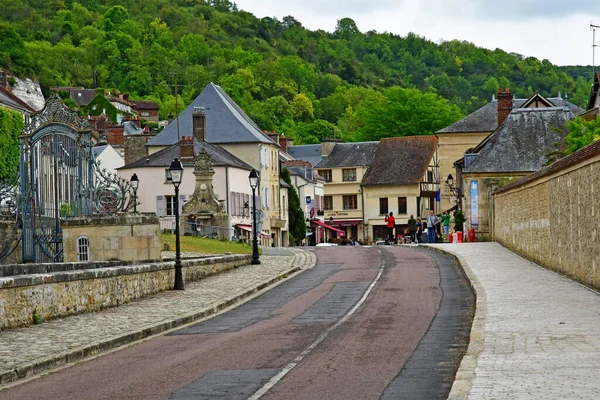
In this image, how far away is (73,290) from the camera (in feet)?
66.4

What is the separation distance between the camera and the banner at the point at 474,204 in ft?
161

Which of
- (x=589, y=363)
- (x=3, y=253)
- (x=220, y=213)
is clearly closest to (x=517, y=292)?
(x=589, y=363)

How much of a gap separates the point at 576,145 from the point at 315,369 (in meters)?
30.2

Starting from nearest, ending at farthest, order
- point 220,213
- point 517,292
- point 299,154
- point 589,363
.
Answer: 1. point 589,363
2. point 517,292
3. point 220,213
4. point 299,154

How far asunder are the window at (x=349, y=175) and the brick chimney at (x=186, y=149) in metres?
36.5

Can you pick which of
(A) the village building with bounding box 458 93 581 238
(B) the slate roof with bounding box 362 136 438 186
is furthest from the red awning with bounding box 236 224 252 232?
(B) the slate roof with bounding box 362 136 438 186

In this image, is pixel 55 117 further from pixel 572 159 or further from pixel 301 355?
pixel 301 355

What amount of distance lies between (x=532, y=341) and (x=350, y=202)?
85724 mm

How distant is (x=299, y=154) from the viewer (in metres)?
109

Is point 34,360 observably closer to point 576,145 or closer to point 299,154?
point 576,145

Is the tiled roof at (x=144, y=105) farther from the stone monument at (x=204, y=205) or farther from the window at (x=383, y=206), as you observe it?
the stone monument at (x=204, y=205)

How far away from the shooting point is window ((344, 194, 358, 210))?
99625mm

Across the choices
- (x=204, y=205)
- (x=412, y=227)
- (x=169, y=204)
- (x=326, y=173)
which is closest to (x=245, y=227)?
(x=169, y=204)

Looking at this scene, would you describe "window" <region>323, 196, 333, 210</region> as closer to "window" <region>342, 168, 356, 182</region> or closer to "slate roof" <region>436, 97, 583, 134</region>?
"window" <region>342, 168, 356, 182</region>
